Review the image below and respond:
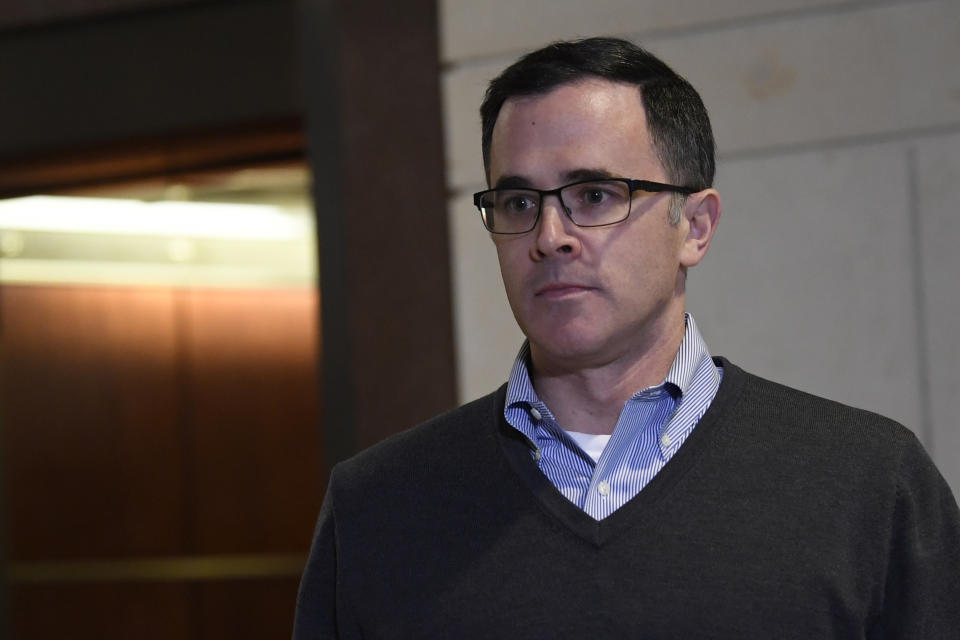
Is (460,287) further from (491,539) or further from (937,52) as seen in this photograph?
(491,539)

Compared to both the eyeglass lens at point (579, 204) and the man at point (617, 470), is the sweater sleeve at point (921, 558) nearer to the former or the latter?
the man at point (617, 470)

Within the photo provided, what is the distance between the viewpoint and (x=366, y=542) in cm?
156

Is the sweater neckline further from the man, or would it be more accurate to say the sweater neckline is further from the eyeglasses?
the eyeglasses

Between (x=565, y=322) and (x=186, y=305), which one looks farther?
(x=186, y=305)

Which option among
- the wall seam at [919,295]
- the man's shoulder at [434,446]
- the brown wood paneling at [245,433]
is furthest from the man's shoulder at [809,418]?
the brown wood paneling at [245,433]

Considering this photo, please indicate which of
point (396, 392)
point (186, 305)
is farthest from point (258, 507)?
point (396, 392)

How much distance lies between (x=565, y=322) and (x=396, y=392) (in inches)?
58.7

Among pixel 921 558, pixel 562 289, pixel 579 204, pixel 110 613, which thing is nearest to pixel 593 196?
pixel 579 204

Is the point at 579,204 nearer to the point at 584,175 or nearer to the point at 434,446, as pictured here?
the point at 584,175

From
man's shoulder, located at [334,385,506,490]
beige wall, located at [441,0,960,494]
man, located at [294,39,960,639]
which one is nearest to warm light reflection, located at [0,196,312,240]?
beige wall, located at [441,0,960,494]

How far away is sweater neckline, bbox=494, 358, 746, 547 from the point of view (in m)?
1.43

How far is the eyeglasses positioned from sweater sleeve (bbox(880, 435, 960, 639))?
494 mm

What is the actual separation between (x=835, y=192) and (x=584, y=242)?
4.38ft

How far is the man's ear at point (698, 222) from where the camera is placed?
1.68 meters
